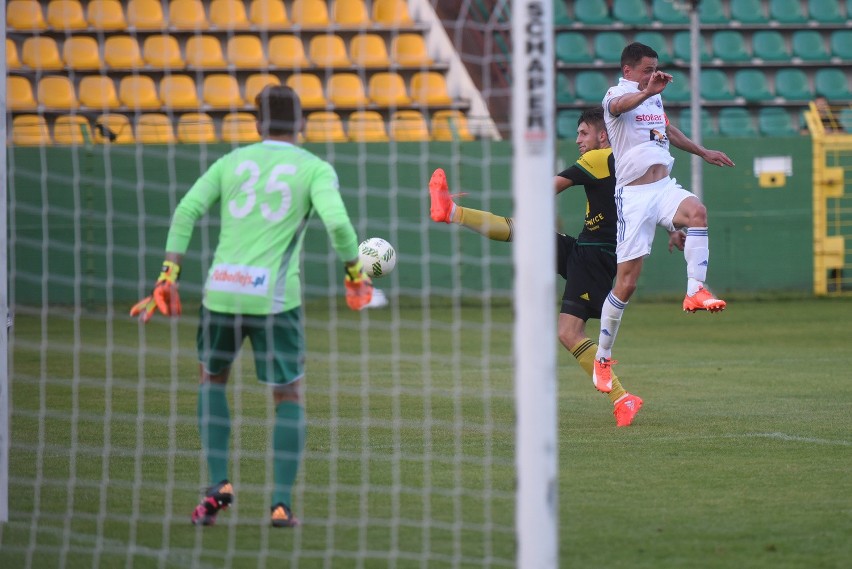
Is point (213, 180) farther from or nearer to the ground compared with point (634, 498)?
farther from the ground

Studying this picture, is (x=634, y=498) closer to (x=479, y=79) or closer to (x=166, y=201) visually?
(x=166, y=201)

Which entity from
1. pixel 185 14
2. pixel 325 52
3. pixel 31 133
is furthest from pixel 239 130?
pixel 31 133

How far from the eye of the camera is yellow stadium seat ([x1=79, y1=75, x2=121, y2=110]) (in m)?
20.9

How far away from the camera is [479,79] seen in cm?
2206

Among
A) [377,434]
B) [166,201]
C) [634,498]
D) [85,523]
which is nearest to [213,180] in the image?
[85,523]

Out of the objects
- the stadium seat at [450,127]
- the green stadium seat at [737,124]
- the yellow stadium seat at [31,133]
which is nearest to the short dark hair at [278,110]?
the stadium seat at [450,127]

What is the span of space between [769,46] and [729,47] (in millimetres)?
811

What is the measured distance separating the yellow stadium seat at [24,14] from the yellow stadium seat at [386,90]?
5.26 m

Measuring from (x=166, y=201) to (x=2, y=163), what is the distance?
13.4 m

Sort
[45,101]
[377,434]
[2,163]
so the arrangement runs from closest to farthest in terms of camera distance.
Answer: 1. [2,163]
2. [377,434]
3. [45,101]

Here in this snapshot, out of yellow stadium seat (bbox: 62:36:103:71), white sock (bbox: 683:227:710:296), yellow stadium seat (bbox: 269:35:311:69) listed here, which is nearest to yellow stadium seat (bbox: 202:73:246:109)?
yellow stadium seat (bbox: 269:35:311:69)

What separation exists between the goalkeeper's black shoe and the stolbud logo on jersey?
0.88 meters

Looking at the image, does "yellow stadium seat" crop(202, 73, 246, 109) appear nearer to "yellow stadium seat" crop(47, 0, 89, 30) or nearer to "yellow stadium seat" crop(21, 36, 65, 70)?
"yellow stadium seat" crop(47, 0, 89, 30)

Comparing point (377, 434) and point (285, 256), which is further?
point (377, 434)
